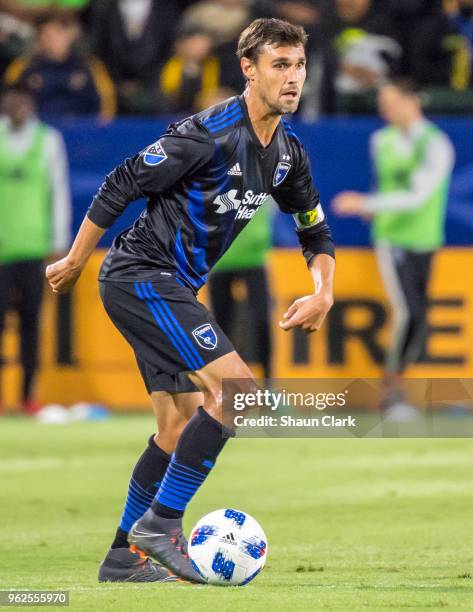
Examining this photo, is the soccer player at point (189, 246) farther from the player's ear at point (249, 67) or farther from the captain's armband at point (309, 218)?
the captain's armband at point (309, 218)

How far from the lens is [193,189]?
659cm

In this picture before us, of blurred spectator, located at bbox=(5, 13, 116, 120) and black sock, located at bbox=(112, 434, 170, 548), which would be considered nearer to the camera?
black sock, located at bbox=(112, 434, 170, 548)

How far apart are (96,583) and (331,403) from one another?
134cm

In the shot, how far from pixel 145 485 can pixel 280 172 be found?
5.09 ft

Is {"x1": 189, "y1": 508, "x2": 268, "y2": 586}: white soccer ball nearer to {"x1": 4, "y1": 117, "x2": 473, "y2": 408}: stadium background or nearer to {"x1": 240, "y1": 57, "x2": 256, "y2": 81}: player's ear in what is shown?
{"x1": 240, "y1": 57, "x2": 256, "y2": 81}: player's ear

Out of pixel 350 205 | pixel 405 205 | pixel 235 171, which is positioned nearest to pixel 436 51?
pixel 405 205

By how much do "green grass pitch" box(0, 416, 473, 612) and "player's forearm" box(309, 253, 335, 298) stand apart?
4.24ft

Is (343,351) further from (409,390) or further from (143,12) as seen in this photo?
(143,12)

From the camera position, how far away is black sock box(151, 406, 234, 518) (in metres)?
6.39

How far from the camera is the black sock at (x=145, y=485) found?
688 cm

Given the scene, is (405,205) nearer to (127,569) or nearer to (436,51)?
(436,51)

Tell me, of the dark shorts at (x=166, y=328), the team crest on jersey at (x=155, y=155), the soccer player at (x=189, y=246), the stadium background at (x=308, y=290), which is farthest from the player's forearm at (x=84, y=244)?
the stadium background at (x=308, y=290)

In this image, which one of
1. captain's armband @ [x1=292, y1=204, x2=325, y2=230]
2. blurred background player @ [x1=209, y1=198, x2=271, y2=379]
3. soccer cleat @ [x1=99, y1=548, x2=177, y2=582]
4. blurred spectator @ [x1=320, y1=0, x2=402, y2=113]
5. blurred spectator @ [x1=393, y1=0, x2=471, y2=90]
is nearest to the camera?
soccer cleat @ [x1=99, y1=548, x2=177, y2=582]

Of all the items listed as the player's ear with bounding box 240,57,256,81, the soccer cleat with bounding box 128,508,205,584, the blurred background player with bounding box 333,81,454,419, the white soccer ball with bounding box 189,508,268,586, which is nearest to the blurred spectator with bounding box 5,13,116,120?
the blurred background player with bounding box 333,81,454,419
